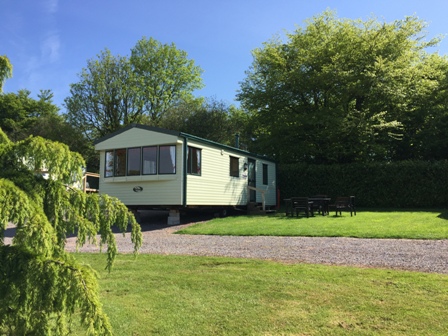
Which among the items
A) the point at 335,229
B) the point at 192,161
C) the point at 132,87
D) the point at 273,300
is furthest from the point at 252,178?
the point at 132,87

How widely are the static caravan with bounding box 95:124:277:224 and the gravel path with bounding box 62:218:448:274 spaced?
3.17 m

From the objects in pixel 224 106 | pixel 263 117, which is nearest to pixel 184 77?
pixel 224 106

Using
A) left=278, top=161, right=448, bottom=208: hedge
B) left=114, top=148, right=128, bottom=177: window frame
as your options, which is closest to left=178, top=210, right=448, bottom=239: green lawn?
left=114, top=148, right=128, bottom=177: window frame

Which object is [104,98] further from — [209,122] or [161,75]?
[209,122]

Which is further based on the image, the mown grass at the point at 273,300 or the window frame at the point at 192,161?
the window frame at the point at 192,161

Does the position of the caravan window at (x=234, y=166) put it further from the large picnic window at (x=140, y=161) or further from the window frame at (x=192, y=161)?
the large picnic window at (x=140, y=161)

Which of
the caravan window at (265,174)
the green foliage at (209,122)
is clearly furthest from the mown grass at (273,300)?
the green foliage at (209,122)

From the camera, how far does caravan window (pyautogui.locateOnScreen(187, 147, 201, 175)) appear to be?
496 inches

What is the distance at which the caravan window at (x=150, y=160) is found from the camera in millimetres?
12805

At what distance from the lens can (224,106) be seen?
27688 mm

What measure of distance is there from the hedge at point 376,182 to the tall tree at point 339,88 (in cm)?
195

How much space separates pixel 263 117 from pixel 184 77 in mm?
14013

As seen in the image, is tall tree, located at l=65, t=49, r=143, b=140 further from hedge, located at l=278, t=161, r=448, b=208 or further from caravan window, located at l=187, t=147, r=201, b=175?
caravan window, located at l=187, t=147, r=201, b=175

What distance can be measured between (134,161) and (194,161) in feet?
7.08
